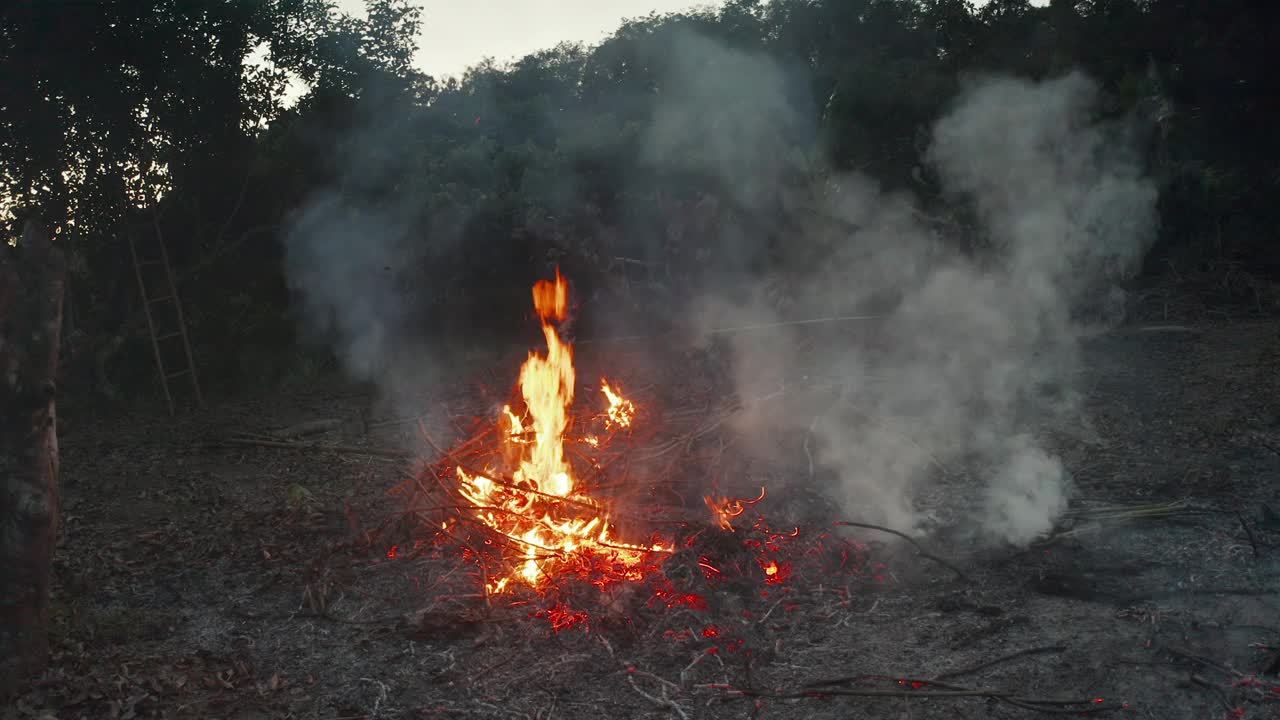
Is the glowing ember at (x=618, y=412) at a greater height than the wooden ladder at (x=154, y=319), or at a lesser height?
lesser

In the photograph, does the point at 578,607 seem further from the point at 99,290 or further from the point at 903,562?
the point at 99,290

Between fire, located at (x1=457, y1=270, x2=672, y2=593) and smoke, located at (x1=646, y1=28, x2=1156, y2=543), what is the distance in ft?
5.86

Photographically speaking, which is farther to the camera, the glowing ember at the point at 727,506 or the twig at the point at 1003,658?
the glowing ember at the point at 727,506

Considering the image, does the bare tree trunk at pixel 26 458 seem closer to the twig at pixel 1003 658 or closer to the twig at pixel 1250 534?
the twig at pixel 1003 658

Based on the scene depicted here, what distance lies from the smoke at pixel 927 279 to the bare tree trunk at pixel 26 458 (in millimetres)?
4987

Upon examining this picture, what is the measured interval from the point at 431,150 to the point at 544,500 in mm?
7684

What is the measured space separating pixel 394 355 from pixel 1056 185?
29.3 feet

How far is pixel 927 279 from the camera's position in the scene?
1067 cm

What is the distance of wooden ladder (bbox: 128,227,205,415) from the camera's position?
9695mm

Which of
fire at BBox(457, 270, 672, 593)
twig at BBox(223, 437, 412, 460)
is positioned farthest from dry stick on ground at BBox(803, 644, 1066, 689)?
twig at BBox(223, 437, 412, 460)

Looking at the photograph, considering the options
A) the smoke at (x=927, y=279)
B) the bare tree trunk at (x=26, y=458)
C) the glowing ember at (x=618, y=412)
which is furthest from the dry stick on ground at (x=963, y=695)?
the glowing ember at (x=618, y=412)

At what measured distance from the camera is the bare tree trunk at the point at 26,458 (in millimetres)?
4094

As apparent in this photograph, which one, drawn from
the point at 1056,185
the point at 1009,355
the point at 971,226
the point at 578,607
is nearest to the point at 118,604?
the point at 578,607

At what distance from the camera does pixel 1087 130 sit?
36.2 feet
